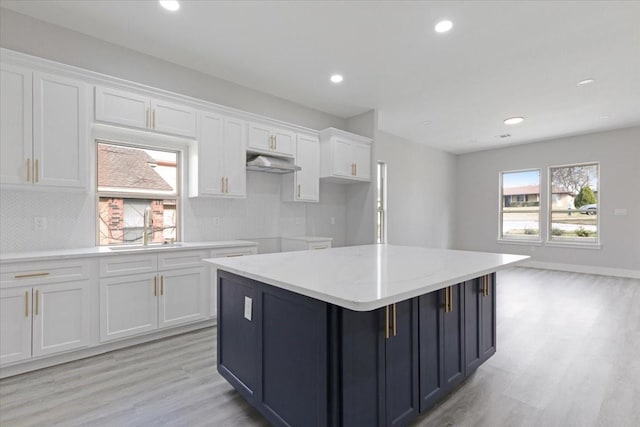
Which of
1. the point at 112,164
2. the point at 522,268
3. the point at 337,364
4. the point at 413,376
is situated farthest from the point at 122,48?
the point at 522,268

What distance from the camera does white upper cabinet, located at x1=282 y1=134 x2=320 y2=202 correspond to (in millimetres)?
4301

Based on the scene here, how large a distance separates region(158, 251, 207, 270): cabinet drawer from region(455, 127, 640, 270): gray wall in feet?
23.1

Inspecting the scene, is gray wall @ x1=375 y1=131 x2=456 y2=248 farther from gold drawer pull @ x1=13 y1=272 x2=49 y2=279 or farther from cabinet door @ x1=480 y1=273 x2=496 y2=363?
gold drawer pull @ x1=13 y1=272 x2=49 y2=279

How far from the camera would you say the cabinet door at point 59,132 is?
2.46 metres

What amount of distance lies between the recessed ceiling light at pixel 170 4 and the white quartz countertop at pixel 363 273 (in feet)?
6.96

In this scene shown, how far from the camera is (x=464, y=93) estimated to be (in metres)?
4.24

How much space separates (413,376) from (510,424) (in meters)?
0.68

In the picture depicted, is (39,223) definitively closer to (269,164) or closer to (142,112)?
(142,112)

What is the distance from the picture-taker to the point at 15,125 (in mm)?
2371

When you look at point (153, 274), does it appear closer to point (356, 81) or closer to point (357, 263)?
point (357, 263)

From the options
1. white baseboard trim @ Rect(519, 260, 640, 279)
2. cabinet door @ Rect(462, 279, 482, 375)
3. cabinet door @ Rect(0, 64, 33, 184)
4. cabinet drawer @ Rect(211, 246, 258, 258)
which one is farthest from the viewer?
white baseboard trim @ Rect(519, 260, 640, 279)

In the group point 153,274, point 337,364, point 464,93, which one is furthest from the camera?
point 464,93

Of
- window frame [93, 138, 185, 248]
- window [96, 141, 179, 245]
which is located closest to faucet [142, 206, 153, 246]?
window [96, 141, 179, 245]

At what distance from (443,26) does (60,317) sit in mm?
4068
